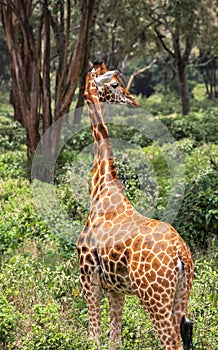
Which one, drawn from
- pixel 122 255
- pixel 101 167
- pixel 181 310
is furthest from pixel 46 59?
pixel 181 310

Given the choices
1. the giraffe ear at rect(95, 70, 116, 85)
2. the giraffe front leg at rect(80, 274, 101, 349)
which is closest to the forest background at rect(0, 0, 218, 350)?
the giraffe front leg at rect(80, 274, 101, 349)

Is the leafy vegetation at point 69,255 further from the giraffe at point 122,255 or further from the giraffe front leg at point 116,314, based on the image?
the giraffe at point 122,255

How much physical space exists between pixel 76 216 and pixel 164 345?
5528 millimetres

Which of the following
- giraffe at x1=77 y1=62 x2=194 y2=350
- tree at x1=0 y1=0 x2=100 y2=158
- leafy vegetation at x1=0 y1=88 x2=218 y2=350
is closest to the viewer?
giraffe at x1=77 y1=62 x2=194 y2=350

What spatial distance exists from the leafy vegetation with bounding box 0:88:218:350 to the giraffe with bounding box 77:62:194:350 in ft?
1.92

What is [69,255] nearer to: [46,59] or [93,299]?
[93,299]

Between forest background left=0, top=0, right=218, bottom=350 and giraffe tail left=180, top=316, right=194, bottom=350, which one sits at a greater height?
giraffe tail left=180, top=316, right=194, bottom=350

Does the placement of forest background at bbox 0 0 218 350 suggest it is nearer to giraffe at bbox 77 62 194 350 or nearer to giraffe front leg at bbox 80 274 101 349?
giraffe front leg at bbox 80 274 101 349

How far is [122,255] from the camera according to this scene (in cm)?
491

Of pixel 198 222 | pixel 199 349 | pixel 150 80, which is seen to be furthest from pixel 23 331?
pixel 150 80

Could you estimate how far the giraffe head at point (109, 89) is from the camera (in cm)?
538

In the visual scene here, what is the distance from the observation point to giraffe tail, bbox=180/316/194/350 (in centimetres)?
484

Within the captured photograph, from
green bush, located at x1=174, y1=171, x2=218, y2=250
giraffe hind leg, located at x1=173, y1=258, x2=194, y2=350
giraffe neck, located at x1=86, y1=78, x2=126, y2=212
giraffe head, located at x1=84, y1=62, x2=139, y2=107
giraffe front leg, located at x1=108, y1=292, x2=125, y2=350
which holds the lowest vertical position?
green bush, located at x1=174, y1=171, x2=218, y2=250

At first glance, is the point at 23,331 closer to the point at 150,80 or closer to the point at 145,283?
the point at 145,283
